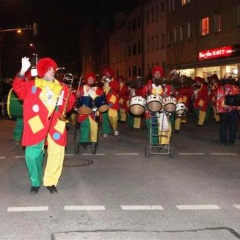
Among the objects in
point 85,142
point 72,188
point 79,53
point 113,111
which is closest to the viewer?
point 72,188

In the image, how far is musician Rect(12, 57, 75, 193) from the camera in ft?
25.5

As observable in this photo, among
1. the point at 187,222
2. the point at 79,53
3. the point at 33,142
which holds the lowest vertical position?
the point at 187,222

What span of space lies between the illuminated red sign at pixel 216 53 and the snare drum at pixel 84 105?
2195 centimetres

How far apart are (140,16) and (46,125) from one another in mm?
53282

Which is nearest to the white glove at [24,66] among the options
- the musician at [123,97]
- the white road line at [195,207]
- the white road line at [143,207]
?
the white road line at [143,207]

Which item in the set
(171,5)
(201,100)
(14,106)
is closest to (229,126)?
(201,100)

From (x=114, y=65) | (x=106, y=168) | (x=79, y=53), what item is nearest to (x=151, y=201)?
(x=106, y=168)

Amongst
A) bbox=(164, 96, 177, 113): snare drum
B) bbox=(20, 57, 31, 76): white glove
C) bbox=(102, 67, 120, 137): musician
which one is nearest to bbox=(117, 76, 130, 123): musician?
bbox=(102, 67, 120, 137): musician

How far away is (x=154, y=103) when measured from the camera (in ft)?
36.9

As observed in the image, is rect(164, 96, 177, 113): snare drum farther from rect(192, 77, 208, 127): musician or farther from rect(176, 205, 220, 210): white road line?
rect(192, 77, 208, 127): musician

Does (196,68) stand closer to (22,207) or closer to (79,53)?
(22,207)

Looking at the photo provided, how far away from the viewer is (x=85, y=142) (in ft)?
40.0

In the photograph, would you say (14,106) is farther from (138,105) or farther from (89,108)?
(138,105)

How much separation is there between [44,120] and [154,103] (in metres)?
3.89
